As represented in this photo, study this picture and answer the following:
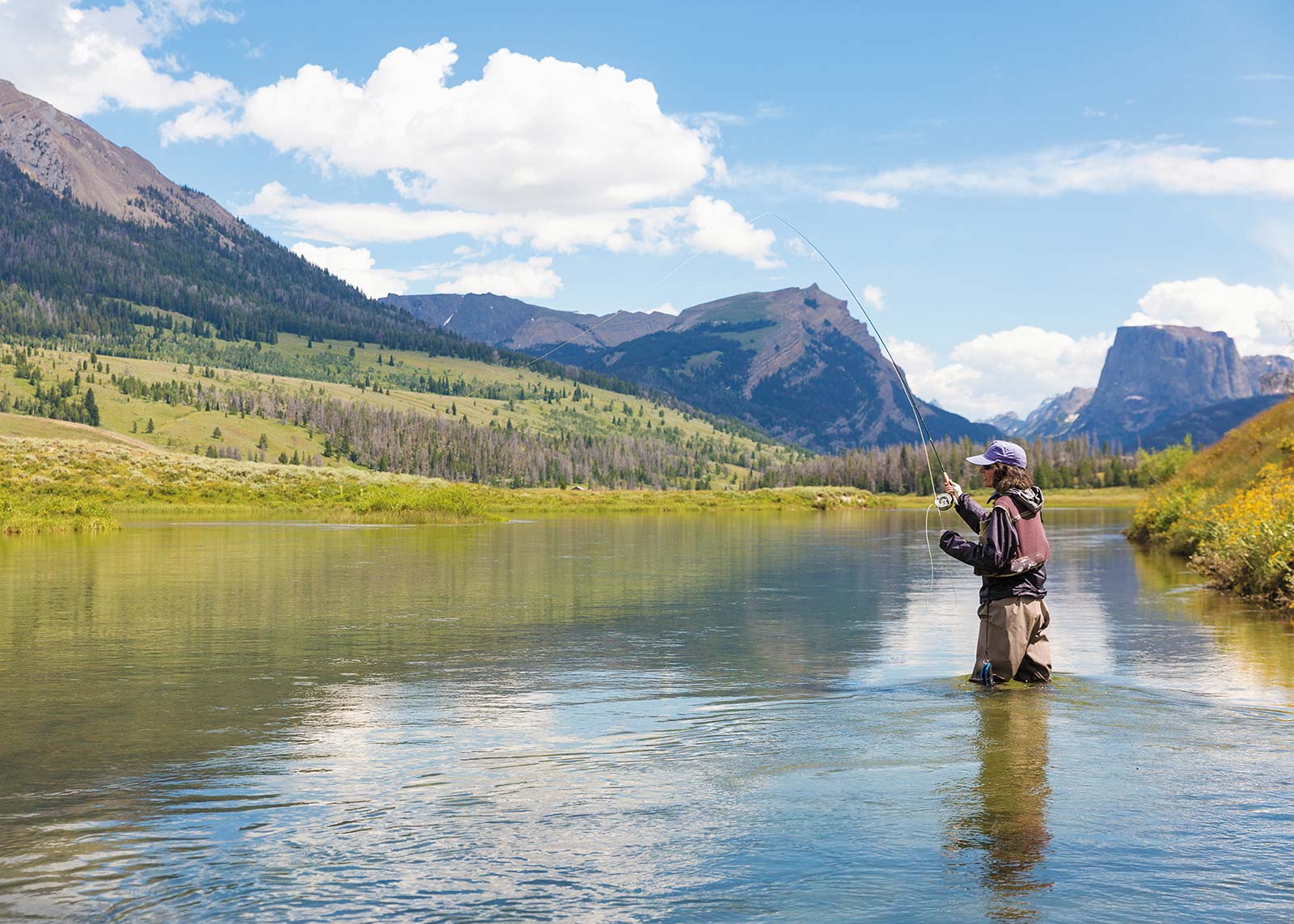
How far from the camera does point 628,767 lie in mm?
10953

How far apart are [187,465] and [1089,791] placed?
110 m

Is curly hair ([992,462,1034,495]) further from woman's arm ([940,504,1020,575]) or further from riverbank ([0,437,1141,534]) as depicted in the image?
riverbank ([0,437,1141,534])

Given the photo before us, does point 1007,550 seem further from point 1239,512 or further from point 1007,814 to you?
point 1239,512

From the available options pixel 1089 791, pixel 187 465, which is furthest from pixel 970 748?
pixel 187 465

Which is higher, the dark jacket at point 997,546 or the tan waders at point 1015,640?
the dark jacket at point 997,546

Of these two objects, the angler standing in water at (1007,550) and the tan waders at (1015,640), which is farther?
the tan waders at (1015,640)

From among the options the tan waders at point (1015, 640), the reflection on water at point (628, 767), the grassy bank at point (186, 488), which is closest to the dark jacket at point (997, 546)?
the tan waders at point (1015, 640)

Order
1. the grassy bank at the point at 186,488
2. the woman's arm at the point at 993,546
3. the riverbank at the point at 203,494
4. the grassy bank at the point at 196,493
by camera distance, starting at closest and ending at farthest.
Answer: the woman's arm at the point at 993,546 → the grassy bank at the point at 196,493 → the riverbank at the point at 203,494 → the grassy bank at the point at 186,488

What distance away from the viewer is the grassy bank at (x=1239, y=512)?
2659 centimetres

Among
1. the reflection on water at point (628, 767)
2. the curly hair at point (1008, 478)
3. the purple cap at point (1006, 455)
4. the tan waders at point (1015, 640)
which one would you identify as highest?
the purple cap at point (1006, 455)

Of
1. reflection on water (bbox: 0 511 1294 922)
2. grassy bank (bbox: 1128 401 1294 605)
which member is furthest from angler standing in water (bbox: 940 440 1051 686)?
grassy bank (bbox: 1128 401 1294 605)

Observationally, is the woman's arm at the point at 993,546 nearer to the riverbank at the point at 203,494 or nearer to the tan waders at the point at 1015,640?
the tan waders at the point at 1015,640

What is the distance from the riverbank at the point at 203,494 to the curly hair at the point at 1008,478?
54.1 metres

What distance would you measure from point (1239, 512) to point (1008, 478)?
71.1 ft
